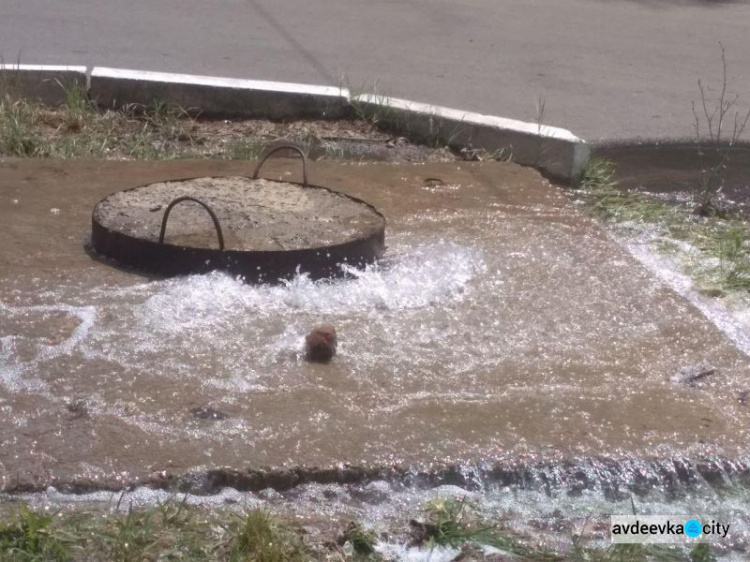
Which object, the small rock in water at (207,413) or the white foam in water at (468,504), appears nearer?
the white foam in water at (468,504)

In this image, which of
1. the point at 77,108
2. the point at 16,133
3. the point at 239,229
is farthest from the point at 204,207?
the point at 77,108

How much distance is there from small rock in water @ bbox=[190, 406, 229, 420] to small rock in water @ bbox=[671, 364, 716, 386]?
1.61 m

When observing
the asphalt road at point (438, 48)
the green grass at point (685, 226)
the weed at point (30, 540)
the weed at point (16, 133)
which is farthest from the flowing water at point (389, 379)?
the asphalt road at point (438, 48)

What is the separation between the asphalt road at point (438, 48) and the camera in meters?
8.73

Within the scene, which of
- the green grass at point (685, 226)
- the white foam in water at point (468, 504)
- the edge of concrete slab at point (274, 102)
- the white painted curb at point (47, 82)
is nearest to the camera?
the white foam in water at point (468, 504)

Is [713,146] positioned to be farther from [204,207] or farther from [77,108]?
[204,207]

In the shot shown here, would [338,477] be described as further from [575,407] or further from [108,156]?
[108,156]

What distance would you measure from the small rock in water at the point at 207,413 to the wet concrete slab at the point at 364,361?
1 cm

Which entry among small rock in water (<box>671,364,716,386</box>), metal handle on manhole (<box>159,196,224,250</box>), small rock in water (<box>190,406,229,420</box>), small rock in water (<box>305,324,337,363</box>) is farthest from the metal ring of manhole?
small rock in water (<box>671,364,716,386</box>)

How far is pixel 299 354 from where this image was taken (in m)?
4.01

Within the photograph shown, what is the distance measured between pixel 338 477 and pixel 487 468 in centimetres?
45

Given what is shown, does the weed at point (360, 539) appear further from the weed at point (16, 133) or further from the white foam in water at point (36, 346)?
the weed at point (16, 133)

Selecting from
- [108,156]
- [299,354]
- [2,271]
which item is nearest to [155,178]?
[108,156]

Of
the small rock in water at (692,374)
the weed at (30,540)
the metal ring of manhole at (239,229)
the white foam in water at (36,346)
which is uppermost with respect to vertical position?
the metal ring of manhole at (239,229)
